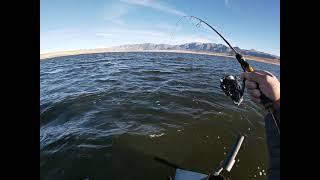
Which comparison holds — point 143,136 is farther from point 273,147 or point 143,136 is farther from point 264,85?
point 264,85

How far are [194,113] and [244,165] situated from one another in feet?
11.7

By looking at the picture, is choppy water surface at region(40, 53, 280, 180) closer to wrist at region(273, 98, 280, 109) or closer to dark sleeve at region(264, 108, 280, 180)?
dark sleeve at region(264, 108, 280, 180)

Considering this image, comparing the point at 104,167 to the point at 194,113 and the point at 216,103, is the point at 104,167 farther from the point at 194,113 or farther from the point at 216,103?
the point at 216,103

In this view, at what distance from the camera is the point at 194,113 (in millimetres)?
9945

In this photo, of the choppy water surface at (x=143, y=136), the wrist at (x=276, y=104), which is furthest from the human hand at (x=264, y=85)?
the choppy water surface at (x=143, y=136)

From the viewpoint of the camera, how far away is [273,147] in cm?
→ 254

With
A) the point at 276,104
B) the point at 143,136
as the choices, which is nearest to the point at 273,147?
the point at 276,104

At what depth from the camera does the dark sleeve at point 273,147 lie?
2.42m

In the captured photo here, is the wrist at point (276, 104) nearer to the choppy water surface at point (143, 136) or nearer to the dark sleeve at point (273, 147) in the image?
the dark sleeve at point (273, 147)

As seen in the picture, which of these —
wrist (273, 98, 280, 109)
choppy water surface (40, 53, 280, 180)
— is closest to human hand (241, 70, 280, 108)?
wrist (273, 98, 280, 109)

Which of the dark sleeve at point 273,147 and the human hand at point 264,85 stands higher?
the human hand at point 264,85

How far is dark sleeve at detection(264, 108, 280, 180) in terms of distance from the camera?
2.42m
